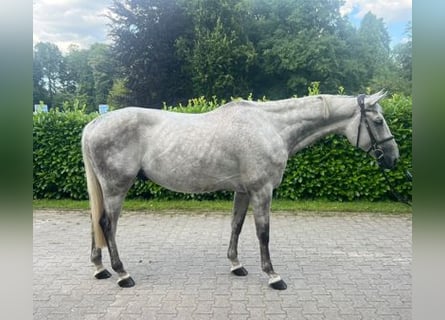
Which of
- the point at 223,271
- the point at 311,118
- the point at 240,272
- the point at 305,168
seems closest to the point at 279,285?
the point at 240,272

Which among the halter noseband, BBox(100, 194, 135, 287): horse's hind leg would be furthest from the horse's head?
BBox(100, 194, 135, 287): horse's hind leg

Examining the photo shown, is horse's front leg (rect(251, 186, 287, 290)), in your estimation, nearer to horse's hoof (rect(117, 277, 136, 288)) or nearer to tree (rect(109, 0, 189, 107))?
horse's hoof (rect(117, 277, 136, 288))

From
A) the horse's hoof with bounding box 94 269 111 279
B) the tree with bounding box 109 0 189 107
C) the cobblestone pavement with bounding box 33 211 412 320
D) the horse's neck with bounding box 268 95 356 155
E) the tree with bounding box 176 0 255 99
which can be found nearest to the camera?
the cobblestone pavement with bounding box 33 211 412 320

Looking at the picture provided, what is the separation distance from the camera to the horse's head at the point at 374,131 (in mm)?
3799

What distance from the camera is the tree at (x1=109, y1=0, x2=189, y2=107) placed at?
80.8 ft

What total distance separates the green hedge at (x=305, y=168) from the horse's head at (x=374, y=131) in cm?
367

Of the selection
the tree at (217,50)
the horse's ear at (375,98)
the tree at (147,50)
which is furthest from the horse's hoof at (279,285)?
the tree at (147,50)

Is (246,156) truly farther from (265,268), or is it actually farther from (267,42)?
(267,42)

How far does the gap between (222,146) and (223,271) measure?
59.5 inches

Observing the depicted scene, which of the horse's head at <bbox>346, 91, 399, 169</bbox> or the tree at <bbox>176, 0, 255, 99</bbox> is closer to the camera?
the horse's head at <bbox>346, 91, 399, 169</bbox>

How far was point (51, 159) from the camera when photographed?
809cm

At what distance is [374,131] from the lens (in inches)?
150

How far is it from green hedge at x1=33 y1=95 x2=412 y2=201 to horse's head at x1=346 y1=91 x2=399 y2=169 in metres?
3.67

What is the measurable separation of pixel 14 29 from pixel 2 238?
2.11 ft
